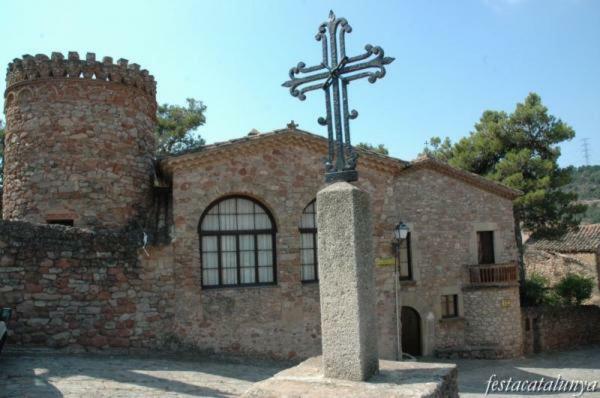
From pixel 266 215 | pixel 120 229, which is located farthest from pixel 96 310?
pixel 266 215

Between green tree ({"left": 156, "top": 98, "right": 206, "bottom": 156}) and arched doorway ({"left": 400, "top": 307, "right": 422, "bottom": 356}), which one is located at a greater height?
green tree ({"left": 156, "top": 98, "right": 206, "bottom": 156})

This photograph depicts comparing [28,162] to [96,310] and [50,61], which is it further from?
[96,310]

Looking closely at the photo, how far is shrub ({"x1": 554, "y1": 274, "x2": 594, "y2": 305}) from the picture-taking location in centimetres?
2316

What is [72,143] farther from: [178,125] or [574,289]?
[574,289]

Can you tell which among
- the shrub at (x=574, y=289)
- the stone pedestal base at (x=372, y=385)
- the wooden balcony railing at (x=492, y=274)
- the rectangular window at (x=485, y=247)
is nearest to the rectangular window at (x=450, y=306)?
the wooden balcony railing at (x=492, y=274)

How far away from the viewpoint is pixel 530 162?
23.8 metres

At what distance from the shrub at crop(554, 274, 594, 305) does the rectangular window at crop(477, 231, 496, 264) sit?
5771 mm

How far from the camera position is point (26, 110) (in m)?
13.1

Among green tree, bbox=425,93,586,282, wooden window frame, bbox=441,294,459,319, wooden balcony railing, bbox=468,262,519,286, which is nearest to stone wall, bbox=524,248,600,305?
green tree, bbox=425,93,586,282

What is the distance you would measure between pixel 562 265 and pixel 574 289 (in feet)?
21.8

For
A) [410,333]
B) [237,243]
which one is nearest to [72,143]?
[237,243]

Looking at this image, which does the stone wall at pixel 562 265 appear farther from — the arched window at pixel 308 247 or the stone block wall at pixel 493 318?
the arched window at pixel 308 247

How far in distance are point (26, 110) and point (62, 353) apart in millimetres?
6151

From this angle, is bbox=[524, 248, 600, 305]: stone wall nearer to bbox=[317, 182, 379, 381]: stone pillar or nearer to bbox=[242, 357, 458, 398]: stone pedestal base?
bbox=[242, 357, 458, 398]: stone pedestal base
